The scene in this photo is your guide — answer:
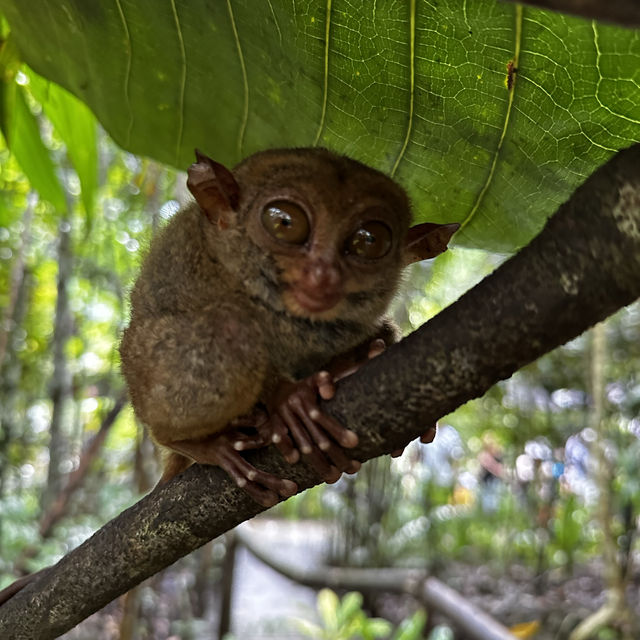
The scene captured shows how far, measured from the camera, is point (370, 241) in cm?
136

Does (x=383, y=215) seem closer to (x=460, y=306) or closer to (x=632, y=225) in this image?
(x=460, y=306)

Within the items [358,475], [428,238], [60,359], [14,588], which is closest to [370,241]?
[428,238]

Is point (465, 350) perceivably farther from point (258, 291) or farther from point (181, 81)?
point (181, 81)

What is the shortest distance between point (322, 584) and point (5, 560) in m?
3.85

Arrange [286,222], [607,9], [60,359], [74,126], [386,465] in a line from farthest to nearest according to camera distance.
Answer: [386,465] → [60,359] → [74,126] → [286,222] → [607,9]

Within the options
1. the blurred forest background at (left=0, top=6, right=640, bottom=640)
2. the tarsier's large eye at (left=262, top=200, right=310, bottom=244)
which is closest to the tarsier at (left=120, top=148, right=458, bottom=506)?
the tarsier's large eye at (left=262, top=200, right=310, bottom=244)

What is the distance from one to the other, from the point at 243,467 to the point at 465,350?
0.47 m

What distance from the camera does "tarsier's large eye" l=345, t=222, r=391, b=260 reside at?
1.34m

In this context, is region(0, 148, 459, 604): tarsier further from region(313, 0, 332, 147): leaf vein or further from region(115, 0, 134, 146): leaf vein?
region(115, 0, 134, 146): leaf vein

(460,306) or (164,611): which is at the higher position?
(164,611)

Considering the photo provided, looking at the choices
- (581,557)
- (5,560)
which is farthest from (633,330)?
(5,560)

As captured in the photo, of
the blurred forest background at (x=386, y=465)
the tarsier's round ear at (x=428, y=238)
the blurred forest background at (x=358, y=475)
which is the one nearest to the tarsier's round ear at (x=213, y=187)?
the tarsier's round ear at (x=428, y=238)

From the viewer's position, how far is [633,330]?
7.45 meters

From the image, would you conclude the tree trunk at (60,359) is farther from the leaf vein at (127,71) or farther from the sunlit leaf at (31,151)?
the leaf vein at (127,71)
